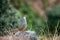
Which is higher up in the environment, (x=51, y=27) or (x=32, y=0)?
(x=32, y=0)

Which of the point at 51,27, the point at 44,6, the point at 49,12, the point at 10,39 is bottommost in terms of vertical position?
the point at 10,39

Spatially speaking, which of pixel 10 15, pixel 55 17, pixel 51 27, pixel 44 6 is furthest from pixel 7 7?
pixel 44 6

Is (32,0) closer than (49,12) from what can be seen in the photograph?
No

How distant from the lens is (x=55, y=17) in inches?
762

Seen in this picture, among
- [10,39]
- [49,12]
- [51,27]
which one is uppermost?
[49,12]

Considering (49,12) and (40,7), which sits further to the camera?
(40,7)

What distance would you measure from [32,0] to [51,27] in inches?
464

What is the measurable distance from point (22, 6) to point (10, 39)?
12.7 m

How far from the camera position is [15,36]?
11266mm

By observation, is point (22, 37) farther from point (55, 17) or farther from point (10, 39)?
point (55, 17)

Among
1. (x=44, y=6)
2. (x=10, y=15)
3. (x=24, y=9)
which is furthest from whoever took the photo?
(x=44, y=6)

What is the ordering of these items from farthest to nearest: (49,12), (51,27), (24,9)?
1. (24,9)
2. (49,12)
3. (51,27)

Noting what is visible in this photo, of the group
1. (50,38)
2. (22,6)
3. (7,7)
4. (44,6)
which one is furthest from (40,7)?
(50,38)

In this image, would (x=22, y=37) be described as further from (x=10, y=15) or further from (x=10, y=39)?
Result: (x=10, y=15)
